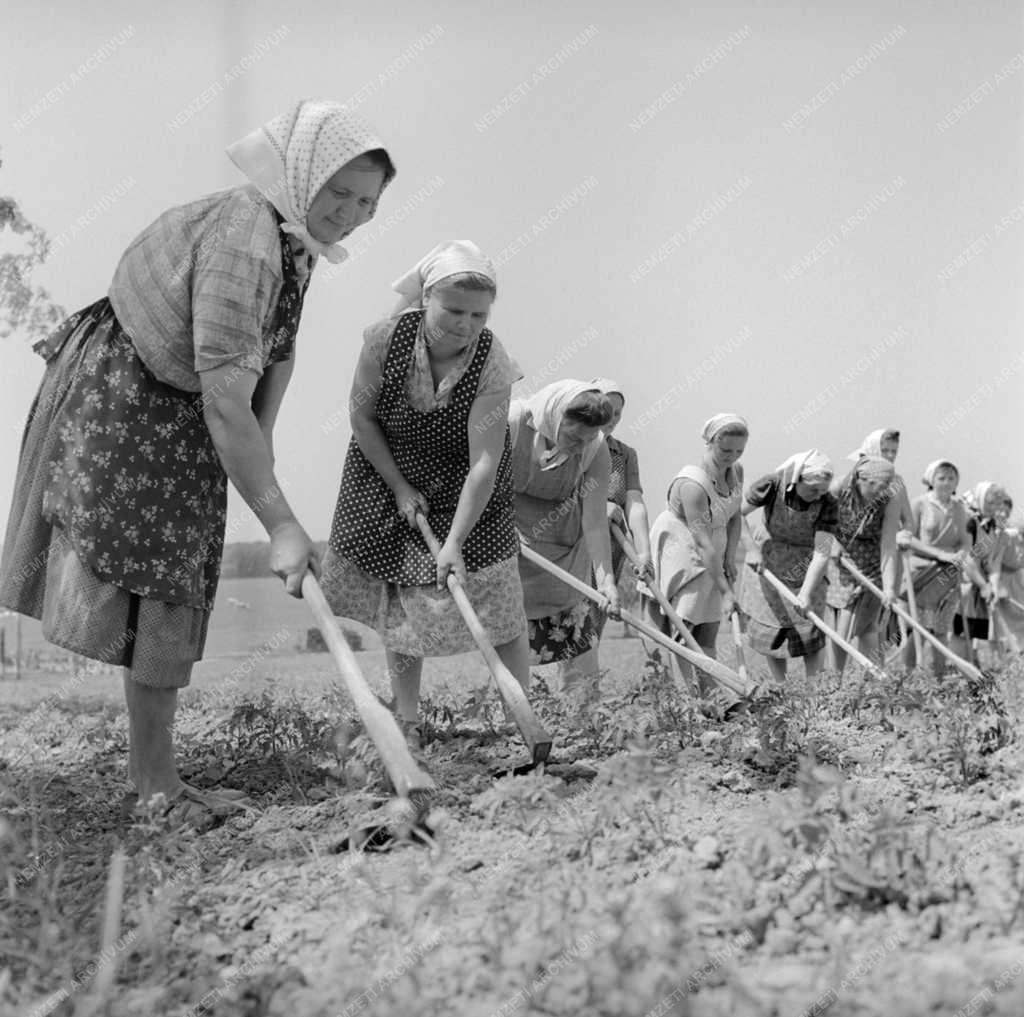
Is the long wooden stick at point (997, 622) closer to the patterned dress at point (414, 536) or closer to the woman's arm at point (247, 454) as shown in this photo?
the patterned dress at point (414, 536)

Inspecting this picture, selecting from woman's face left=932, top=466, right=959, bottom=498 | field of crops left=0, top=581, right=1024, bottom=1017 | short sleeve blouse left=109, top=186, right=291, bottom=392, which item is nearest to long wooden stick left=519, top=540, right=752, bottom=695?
field of crops left=0, top=581, right=1024, bottom=1017

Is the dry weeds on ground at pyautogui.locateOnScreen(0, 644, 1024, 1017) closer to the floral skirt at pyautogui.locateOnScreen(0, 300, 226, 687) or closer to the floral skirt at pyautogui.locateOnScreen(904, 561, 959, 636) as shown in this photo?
the floral skirt at pyautogui.locateOnScreen(0, 300, 226, 687)

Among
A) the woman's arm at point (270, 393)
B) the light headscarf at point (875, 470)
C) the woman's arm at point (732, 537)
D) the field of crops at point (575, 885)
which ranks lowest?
the field of crops at point (575, 885)

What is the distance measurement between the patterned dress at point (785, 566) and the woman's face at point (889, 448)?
37.5 inches

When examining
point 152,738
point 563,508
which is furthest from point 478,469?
point 563,508

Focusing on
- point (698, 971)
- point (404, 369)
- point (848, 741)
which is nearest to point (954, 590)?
point (848, 741)

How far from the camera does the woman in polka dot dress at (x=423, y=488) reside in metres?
3.76

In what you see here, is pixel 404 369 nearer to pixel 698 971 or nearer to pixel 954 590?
pixel 698 971

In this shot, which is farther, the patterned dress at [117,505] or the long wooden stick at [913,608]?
the long wooden stick at [913,608]

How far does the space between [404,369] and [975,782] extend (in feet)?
6.74

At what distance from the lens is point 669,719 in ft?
11.8

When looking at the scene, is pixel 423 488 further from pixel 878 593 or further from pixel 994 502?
pixel 994 502

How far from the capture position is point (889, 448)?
26.0ft

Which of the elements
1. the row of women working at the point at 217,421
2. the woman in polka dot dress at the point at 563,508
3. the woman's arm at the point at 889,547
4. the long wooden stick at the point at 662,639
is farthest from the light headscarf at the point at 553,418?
the woman's arm at the point at 889,547
